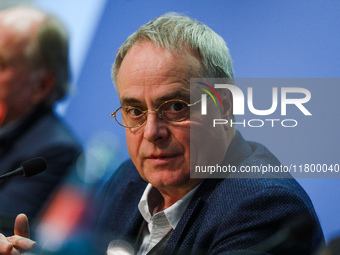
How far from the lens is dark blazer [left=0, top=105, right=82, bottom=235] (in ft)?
5.80

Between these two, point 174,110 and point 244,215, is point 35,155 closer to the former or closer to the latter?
point 174,110

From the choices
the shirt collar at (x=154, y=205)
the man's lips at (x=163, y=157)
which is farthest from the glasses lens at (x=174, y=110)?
the shirt collar at (x=154, y=205)

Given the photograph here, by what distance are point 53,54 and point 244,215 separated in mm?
1176

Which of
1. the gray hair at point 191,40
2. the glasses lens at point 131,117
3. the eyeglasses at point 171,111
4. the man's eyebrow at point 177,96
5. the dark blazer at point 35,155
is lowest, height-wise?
the dark blazer at point 35,155

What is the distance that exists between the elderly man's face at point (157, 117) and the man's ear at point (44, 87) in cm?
58

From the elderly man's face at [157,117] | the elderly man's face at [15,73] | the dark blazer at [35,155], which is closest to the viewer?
the elderly man's face at [157,117]

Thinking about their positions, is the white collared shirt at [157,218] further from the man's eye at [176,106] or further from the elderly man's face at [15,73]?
the elderly man's face at [15,73]

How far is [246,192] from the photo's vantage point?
136 centimetres

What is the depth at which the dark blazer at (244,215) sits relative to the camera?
1.28 meters

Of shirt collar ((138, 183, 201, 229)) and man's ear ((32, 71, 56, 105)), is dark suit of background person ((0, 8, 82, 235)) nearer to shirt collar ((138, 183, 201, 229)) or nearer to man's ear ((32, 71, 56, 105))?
man's ear ((32, 71, 56, 105))

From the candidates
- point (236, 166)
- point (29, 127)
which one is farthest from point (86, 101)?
point (236, 166)

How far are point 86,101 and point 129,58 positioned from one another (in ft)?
1.34

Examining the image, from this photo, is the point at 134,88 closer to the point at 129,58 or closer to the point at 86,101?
the point at 129,58

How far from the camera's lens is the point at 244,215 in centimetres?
132
